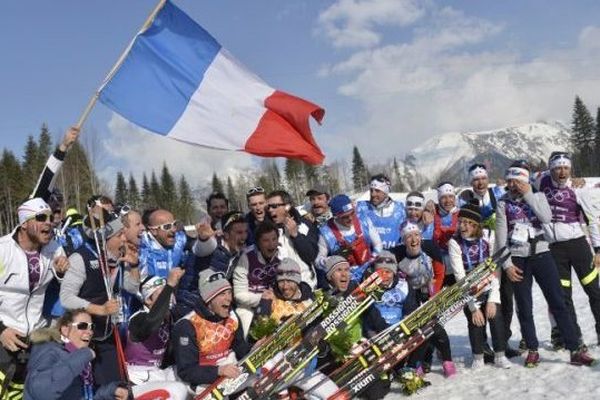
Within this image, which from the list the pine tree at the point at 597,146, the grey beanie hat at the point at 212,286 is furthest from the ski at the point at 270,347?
the pine tree at the point at 597,146

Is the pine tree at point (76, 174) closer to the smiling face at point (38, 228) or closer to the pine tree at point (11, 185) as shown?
the pine tree at point (11, 185)

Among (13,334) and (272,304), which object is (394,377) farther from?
(13,334)

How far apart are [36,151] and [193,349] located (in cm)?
6102

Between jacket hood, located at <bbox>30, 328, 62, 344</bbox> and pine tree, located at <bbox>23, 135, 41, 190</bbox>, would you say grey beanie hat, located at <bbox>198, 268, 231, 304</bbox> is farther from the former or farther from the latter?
pine tree, located at <bbox>23, 135, 41, 190</bbox>

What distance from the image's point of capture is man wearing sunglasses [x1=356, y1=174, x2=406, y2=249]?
285 inches

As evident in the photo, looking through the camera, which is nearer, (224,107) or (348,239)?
(224,107)

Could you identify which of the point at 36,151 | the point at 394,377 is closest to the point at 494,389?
the point at 394,377

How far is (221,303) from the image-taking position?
213 inches

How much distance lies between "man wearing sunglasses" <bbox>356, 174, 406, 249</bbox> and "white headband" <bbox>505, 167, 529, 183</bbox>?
4.83ft

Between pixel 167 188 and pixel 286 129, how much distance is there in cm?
7927

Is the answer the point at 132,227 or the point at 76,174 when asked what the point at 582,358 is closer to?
the point at 132,227

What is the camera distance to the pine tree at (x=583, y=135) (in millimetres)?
74750

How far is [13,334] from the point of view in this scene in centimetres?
501

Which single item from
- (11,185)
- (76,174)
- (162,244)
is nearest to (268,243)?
(162,244)
